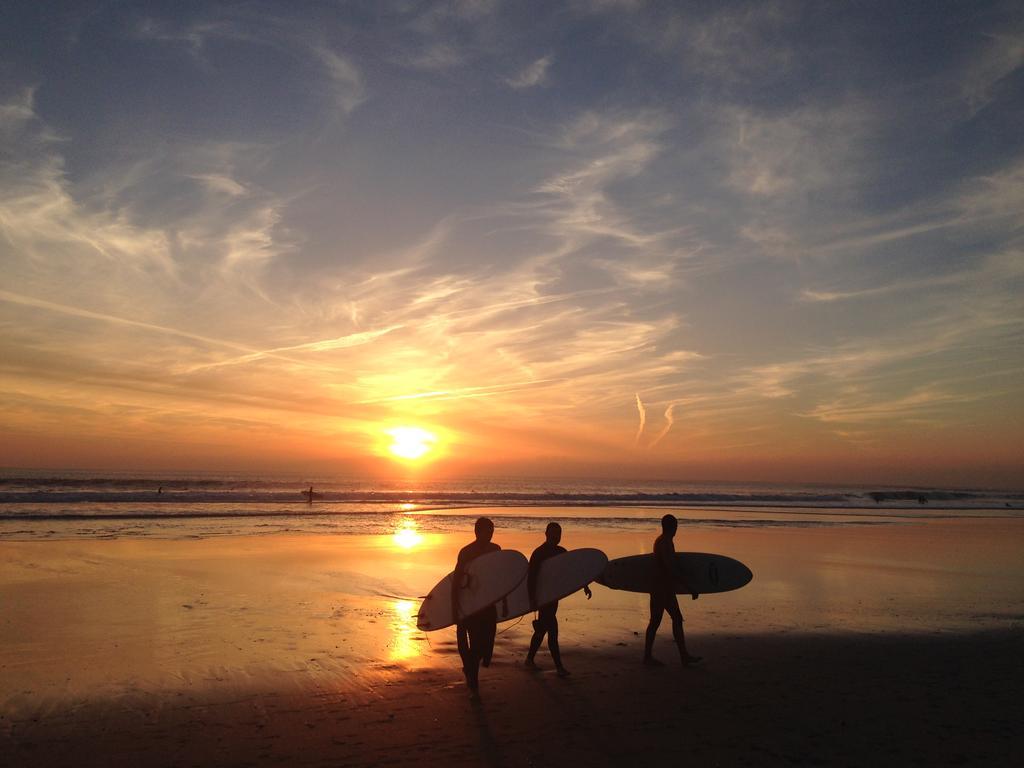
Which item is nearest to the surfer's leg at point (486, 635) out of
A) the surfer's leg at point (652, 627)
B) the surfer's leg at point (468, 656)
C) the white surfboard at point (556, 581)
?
the surfer's leg at point (468, 656)

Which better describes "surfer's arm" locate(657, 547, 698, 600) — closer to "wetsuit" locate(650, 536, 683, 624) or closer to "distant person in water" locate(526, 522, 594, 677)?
"wetsuit" locate(650, 536, 683, 624)

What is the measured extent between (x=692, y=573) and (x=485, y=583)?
150 inches

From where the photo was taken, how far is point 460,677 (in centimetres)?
796

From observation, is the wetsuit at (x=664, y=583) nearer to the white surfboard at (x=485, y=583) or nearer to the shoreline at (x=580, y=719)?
the shoreline at (x=580, y=719)

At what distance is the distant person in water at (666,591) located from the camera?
857 centimetres

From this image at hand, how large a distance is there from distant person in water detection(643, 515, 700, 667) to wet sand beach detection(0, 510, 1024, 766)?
→ 329 millimetres

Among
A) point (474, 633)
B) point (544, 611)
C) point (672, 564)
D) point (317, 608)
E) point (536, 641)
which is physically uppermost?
point (672, 564)

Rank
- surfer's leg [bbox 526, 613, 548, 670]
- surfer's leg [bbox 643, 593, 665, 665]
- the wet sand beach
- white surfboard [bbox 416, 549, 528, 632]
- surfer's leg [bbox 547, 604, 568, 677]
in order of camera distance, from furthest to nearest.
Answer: surfer's leg [bbox 643, 593, 665, 665]
surfer's leg [bbox 526, 613, 548, 670]
surfer's leg [bbox 547, 604, 568, 677]
white surfboard [bbox 416, 549, 528, 632]
the wet sand beach

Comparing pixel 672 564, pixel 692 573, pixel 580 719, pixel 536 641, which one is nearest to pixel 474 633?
pixel 536 641

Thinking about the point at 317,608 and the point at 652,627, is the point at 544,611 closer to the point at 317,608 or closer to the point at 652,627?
the point at 652,627

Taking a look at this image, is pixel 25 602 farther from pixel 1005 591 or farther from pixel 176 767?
pixel 1005 591

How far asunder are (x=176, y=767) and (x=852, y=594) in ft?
42.3

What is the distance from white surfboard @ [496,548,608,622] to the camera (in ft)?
26.8

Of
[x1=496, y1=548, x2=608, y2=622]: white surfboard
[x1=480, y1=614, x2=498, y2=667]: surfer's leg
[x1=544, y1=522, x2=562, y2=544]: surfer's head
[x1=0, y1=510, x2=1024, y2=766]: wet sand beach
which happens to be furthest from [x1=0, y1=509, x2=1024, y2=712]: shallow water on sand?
[x1=544, y1=522, x2=562, y2=544]: surfer's head
